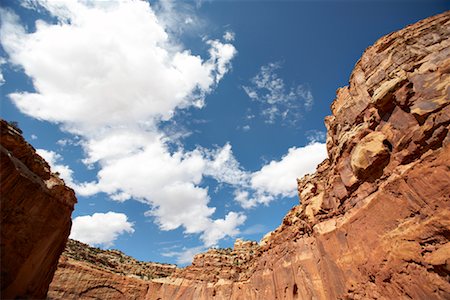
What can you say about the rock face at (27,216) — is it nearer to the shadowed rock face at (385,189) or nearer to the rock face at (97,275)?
the shadowed rock face at (385,189)

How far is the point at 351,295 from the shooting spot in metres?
20.7

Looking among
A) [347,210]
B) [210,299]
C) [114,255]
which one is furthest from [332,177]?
[114,255]

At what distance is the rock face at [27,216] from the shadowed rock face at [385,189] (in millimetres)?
20358

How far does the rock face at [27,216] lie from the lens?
990 cm

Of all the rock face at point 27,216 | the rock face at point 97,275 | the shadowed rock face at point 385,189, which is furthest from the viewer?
the rock face at point 97,275

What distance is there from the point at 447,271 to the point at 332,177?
13.5 m

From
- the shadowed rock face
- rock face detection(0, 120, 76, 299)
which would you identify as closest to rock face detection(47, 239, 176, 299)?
the shadowed rock face

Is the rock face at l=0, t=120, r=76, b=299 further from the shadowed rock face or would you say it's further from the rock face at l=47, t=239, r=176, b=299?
the rock face at l=47, t=239, r=176, b=299

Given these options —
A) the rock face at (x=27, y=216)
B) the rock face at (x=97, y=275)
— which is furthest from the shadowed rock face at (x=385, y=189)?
the rock face at (x=97, y=275)

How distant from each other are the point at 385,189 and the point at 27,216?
70.8ft

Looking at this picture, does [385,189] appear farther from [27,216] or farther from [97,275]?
[97,275]

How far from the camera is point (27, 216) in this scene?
11.1m

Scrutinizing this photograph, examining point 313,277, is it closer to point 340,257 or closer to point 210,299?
point 340,257

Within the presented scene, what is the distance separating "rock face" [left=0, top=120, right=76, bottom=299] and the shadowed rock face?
801 inches
